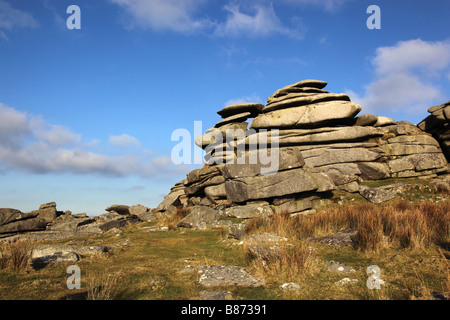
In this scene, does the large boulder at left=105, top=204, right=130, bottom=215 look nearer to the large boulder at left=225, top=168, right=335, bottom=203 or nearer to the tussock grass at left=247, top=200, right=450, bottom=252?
the large boulder at left=225, top=168, right=335, bottom=203

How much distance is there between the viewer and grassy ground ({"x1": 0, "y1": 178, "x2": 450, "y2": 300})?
546cm

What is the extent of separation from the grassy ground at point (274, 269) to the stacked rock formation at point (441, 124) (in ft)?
69.2

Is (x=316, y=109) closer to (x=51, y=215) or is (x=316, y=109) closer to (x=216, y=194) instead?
(x=216, y=194)

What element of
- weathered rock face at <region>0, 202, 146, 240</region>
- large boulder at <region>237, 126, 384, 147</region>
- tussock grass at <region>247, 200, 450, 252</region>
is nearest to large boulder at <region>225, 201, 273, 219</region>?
tussock grass at <region>247, 200, 450, 252</region>

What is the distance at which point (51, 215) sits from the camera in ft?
92.0

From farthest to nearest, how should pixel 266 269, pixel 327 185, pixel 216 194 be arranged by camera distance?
1. pixel 216 194
2. pixel 327 185
3. pixel 266 269

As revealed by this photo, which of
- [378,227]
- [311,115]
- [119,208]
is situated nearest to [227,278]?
[378,227]

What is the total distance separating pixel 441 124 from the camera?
27.7 metres


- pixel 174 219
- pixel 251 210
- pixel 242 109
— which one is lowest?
pixel 174 219

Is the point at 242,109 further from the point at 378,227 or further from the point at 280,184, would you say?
the point at 378,227

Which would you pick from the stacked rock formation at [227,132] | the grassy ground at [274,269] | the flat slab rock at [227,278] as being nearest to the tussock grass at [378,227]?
the grassy ground at [274,269]

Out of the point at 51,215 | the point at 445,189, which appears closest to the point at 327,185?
the point at 445,189

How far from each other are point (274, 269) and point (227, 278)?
1169 millimetres
